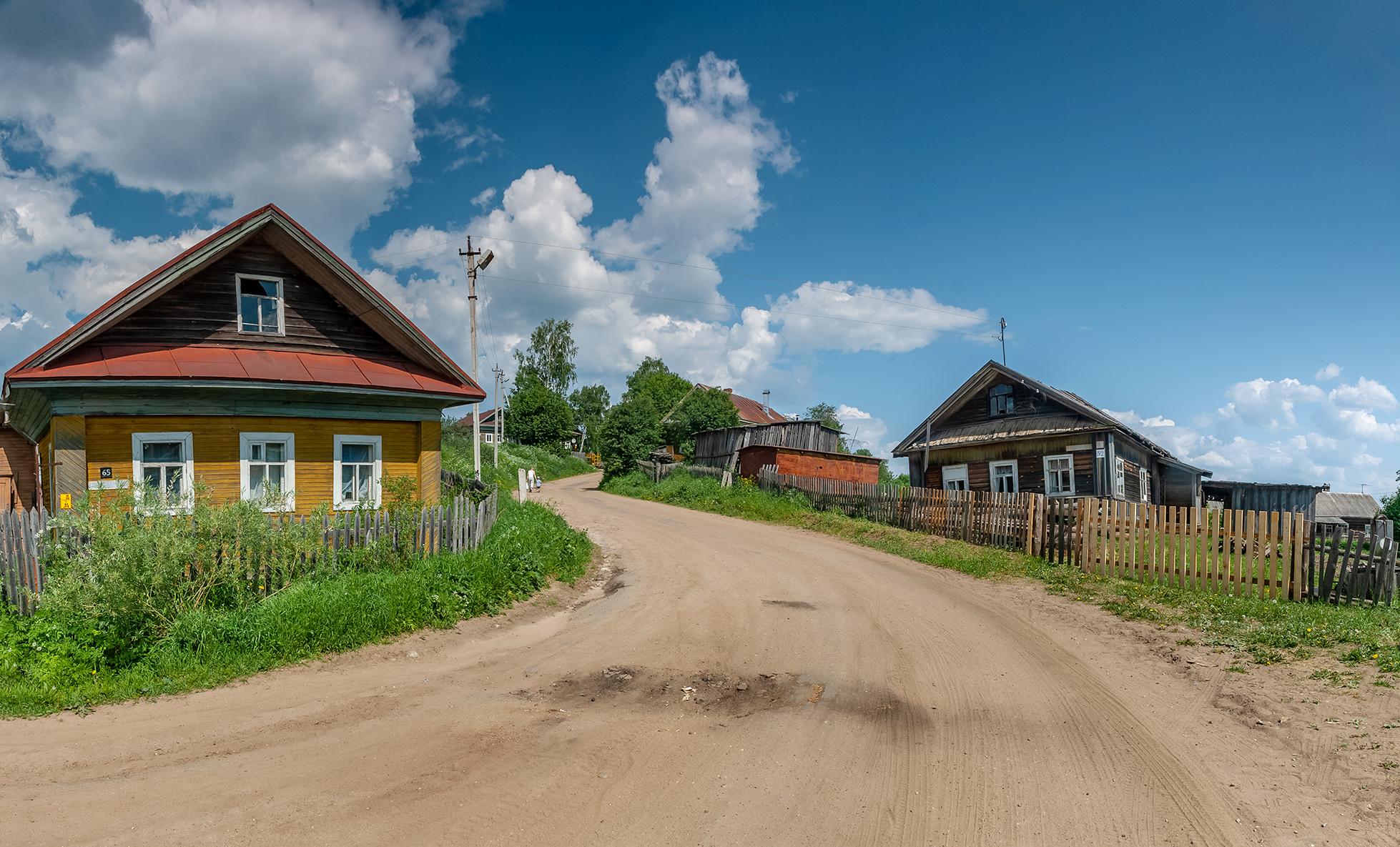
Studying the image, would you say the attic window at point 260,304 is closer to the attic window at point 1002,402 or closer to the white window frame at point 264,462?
the white window frame at point 264,462

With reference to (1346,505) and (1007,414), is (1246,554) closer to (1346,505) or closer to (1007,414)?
(1007,414)

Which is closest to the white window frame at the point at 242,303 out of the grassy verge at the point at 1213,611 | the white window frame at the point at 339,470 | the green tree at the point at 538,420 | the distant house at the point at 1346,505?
the white window frame at the point at 339,470

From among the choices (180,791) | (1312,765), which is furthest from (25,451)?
(1312,765)

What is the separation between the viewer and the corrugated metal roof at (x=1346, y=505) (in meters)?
33.2

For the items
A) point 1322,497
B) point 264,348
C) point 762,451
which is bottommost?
point 1322,497

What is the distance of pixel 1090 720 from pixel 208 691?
27.8ft

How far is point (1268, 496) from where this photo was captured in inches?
1033

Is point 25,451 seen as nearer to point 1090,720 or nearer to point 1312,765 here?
point 1090,720

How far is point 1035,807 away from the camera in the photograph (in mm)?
4469

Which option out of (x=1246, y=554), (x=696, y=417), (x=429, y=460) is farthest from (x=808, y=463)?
(x=696, y=417)

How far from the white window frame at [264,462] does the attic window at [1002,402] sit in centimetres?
2182

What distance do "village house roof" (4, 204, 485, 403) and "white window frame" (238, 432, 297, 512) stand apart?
48.5 inches

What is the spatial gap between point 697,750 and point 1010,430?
21.2 meters

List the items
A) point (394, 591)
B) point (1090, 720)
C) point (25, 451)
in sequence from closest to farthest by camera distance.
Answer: point (1090, 720) → point (394, 591) → point (25, 451)
